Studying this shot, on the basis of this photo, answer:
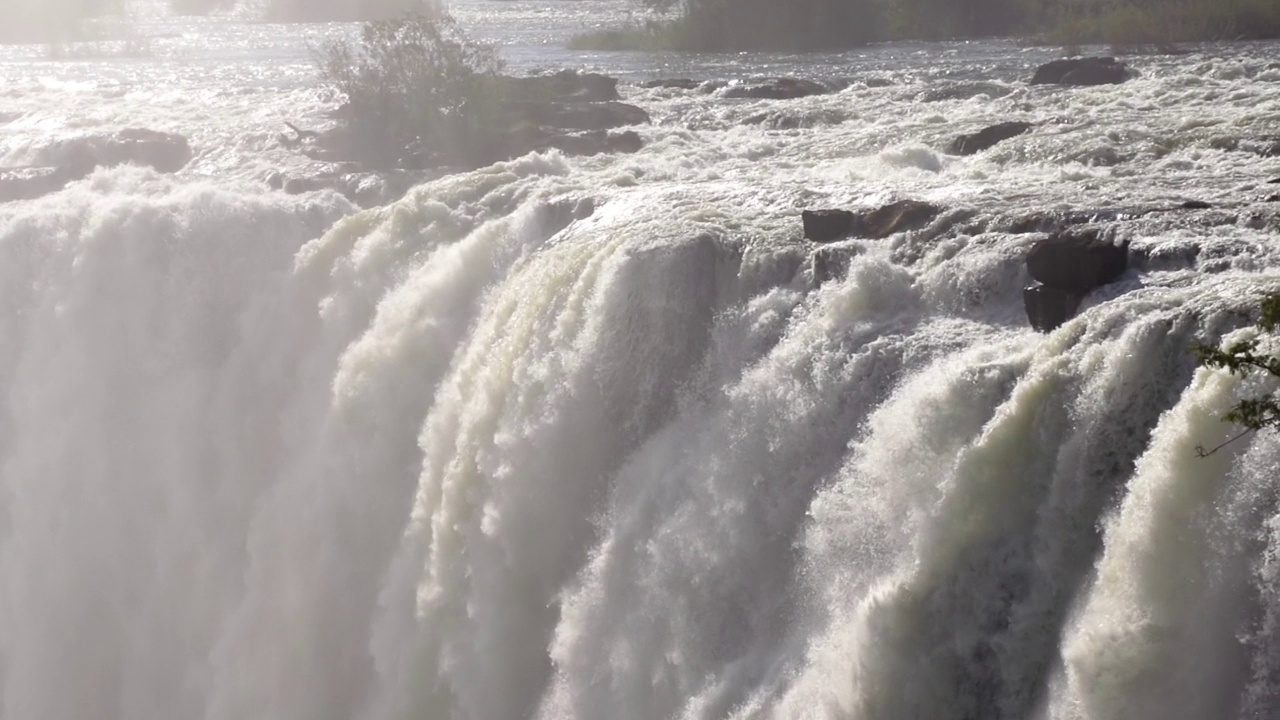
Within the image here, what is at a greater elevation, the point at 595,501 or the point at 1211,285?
the point at 1211,285

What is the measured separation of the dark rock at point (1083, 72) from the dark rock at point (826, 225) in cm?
1042

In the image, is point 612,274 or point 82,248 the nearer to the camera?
Answer: point 612,274

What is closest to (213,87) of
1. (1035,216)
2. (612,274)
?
(612,274)

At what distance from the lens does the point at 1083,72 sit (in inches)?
855

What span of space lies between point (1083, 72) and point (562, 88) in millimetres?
9832

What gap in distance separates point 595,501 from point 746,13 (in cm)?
2719

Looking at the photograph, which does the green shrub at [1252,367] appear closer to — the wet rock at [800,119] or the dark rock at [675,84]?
the wet rock at [800,119]

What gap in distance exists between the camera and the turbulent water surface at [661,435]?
320 inches

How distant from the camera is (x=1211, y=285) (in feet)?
30.2

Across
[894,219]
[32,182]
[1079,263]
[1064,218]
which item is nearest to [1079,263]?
[1079,263]

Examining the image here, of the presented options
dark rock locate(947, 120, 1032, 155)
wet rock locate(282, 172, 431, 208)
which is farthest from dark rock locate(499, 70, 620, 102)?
dark rock locate(947, 120, 1032, 155)

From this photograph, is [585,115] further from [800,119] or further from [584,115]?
[800,119]

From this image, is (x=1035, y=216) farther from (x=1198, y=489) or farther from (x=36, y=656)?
(x=36, y=656)

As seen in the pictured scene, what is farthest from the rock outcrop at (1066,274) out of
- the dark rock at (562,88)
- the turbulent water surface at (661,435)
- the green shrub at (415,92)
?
the dark rock at (562,88)
